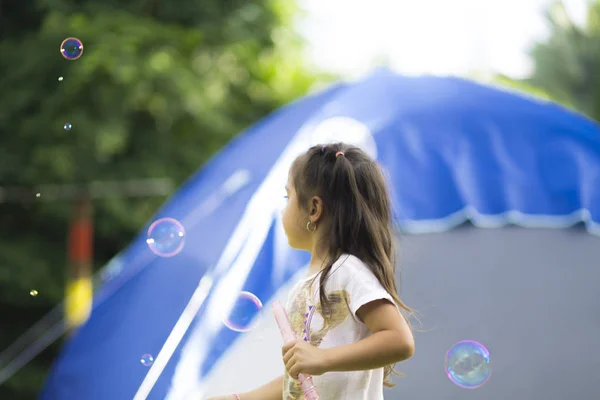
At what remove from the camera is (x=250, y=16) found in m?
5.85

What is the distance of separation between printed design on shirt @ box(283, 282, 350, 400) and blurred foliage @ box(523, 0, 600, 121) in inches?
347

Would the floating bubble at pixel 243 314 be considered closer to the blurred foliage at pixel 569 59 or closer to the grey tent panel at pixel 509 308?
the grey tent panel at pixel 509 308

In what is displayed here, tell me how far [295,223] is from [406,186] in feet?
4.31

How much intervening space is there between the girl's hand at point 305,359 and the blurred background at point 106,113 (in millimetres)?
3230

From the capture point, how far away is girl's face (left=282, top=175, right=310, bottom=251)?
1.51m

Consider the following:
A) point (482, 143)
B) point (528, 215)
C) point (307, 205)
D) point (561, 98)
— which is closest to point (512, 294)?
point (528, 215)

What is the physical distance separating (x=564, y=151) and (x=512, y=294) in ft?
2.12

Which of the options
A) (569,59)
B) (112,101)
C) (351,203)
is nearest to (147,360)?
(351,203)

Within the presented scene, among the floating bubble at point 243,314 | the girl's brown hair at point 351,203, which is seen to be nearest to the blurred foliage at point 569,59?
the floating bubble at point 243,314

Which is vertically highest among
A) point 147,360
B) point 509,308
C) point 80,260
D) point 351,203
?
point 80,260

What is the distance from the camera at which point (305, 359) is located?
51.5 inches

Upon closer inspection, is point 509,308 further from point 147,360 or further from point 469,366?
point 147,360

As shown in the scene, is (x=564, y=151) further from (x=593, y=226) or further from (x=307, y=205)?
(x=307, y=205)

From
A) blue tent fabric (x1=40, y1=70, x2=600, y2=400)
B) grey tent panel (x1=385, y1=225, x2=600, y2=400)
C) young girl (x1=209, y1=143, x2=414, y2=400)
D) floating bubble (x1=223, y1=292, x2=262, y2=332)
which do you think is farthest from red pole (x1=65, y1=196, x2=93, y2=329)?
young girl (x1=209, y1=143, x2=414, y2=400)
